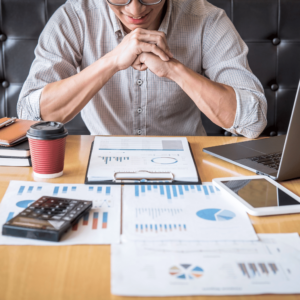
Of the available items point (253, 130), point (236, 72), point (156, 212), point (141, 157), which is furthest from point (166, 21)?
point (156, 212)

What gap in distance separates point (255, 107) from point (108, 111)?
1.86 ft

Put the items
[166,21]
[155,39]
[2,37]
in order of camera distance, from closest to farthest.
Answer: [155,39] → [166,21] → [2,37]

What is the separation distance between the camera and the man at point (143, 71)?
1.12 metres

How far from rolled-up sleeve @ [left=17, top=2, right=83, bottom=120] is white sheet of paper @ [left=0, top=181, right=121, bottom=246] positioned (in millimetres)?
519

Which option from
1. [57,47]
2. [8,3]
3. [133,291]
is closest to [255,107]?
[57,47]

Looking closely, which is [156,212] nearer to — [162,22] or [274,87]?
[162,22]

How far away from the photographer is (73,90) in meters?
1.12

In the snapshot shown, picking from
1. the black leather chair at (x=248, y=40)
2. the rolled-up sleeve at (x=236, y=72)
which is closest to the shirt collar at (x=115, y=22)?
the rolled-up sleeve at (x=236, y=72)

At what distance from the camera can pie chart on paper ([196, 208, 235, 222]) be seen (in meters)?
0.59

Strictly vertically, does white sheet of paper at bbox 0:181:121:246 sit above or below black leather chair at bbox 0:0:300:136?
below

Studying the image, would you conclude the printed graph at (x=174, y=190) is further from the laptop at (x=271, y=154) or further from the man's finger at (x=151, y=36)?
the man's finger at (x=151, y=36)

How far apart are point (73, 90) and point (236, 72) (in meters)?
0.57

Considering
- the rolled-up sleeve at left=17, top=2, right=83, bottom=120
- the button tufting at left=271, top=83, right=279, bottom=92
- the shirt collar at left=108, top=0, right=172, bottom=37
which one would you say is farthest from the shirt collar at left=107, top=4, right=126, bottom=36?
the button tufting at left=271, top=83, right=279, bottom=92

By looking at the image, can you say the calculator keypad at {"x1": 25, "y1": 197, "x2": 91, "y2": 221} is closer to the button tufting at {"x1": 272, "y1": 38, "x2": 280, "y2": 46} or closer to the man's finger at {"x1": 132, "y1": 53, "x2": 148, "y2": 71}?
the man's finger at {"x1": 132, "y1": 53, "x2": 148, "y2": 71}
